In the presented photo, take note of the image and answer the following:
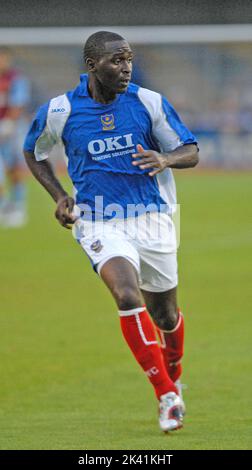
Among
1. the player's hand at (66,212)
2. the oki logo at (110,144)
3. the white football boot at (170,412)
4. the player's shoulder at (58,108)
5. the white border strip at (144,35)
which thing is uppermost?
the white border strip at (144,35)

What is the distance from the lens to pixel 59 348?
32.3ft

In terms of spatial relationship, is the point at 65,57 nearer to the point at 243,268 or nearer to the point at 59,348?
the point at 243,268

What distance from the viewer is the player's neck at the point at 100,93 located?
695 cm

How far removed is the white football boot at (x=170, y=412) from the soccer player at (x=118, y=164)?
0.07 m

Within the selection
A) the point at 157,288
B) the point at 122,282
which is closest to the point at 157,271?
the point at 157,288

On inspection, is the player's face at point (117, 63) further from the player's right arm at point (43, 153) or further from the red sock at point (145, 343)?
the red sock at point (145, 343)

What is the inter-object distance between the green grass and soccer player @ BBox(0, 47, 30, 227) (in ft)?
4.93

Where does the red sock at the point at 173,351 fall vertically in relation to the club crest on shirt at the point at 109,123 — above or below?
below

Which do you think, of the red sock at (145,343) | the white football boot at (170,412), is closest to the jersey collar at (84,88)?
the red sock at (145,343)

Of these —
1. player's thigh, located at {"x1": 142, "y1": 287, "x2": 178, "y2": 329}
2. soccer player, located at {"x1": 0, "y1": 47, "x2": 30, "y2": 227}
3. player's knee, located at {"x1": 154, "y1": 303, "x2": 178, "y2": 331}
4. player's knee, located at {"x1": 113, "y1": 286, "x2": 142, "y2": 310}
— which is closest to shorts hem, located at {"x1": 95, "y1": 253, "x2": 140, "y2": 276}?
player's knee, located at {"x1": 113, "y1": 286, "x2": 142, "y2": 310}

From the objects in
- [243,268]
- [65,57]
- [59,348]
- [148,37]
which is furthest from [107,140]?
[65,57]

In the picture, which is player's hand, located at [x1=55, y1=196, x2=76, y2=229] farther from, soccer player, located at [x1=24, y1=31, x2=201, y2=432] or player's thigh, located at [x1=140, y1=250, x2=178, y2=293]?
player's thigh, located at [x1=140, y1=250, x2=178, y2=293]

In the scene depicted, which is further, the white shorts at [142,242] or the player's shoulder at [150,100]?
the player's shoulder at [150,100]

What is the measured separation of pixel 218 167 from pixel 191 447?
25.1 m
